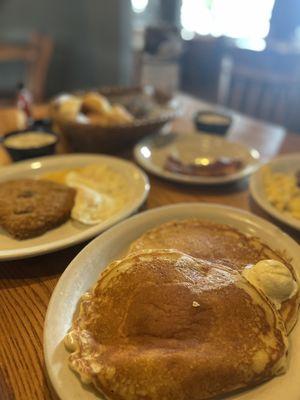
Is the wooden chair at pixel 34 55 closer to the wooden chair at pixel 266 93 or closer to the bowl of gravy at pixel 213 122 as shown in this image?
the wooden chair at pixel 266 93

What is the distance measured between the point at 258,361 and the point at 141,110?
1.83 meters

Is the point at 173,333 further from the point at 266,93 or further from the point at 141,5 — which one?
the point at 141,5

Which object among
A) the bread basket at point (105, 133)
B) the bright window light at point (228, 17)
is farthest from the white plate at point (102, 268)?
the bright window light at point (228, 17)

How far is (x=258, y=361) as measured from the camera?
734 mm

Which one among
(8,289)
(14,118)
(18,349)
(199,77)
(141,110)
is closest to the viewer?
(18,349)

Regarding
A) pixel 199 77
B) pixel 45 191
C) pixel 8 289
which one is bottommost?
pixel 199 77

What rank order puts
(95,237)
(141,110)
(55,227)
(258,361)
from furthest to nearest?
(141,110), (55,227), (95,237), (258,361)

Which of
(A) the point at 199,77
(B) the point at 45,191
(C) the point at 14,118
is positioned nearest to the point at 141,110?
(C) the point at 14,118

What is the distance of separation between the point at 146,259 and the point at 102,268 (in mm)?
222

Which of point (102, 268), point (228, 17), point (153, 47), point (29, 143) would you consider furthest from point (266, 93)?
point (228, 17)

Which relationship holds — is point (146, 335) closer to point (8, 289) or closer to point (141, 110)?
point (8, 289)

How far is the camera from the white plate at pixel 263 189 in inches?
50.9

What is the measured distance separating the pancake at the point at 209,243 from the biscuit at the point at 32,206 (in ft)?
1.10

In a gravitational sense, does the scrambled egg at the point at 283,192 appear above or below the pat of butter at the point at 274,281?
below
